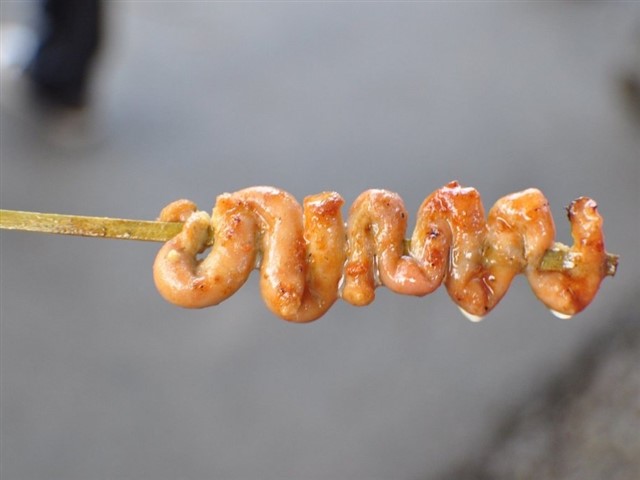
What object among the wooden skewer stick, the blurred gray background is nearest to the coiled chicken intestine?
the wooden skewer stick

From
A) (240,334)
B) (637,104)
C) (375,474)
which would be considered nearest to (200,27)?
(240,334)

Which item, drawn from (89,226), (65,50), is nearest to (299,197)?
(65,50)

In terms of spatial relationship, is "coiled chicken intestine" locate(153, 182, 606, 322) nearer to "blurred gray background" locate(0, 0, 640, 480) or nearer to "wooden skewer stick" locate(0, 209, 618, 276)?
"wooden skewer stick" locate(0, 209, 618, 276)

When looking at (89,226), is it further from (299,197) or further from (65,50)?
(65,50)

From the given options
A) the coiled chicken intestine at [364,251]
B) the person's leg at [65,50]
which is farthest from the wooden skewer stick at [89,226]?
the person's leg at [65,50]

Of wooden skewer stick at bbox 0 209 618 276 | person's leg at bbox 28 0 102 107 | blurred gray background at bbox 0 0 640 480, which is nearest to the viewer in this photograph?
wooden skewer stick at bbox 0 209 618 276
